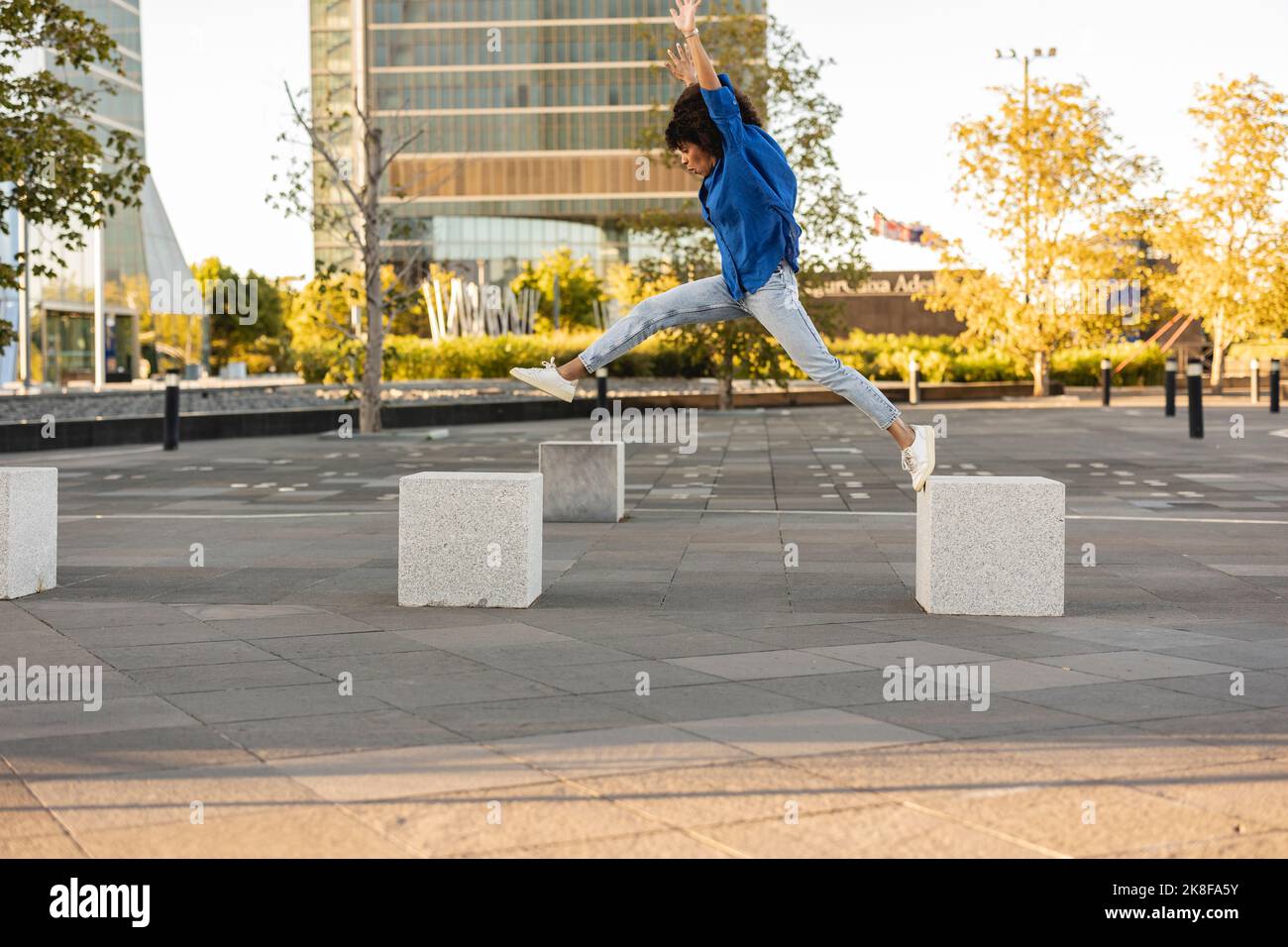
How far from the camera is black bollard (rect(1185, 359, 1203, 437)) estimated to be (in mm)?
22078

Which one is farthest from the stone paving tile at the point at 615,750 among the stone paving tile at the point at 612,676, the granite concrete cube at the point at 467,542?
the granite concrete cube at the point at 467,542

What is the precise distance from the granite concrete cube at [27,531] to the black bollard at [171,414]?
45.6ft

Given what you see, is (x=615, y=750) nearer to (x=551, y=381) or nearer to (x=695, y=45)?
(x=551, y=381)

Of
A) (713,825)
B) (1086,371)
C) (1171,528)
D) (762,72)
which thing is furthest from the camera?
(1086,371)

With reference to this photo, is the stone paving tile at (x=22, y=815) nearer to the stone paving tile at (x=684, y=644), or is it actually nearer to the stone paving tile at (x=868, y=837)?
the stone paving tile at (x=868, y=837)

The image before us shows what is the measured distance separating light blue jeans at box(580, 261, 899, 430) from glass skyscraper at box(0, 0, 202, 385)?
39.9 meters

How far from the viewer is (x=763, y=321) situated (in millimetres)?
6949

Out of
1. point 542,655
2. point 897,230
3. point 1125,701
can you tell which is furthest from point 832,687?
point 897,230

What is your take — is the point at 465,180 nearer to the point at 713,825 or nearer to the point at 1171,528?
the point at 1171,528

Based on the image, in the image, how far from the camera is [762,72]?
1287 inches

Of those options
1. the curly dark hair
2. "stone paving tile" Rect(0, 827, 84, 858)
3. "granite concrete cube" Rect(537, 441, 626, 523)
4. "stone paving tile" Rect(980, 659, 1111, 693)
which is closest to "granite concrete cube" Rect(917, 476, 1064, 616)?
"stone paving tile" Rect(980, 659, 1111, 693)
